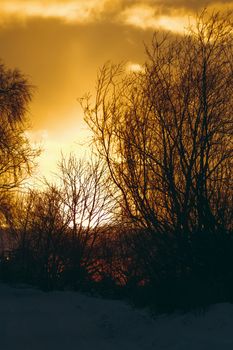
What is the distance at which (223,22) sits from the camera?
47.5 feet

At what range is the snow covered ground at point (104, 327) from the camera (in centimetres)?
1054

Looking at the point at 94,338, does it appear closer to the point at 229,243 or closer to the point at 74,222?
the point at 229,243

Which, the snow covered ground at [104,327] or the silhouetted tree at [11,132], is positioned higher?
the silhouetted tree at [11,132]

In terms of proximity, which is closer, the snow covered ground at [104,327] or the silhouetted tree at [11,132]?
the snow covered ground at [104,327]

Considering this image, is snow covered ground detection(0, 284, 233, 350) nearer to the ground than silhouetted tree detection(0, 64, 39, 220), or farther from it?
nearer to the ground

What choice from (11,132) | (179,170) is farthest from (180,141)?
(11,132)

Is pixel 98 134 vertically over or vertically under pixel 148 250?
over

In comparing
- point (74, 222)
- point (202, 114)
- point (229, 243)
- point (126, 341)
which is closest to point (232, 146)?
point (202, 114)

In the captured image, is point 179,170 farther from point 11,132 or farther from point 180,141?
point 11,132

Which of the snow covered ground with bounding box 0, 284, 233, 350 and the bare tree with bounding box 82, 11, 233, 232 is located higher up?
the bare tree with bounding box 82, 11, 233, 232

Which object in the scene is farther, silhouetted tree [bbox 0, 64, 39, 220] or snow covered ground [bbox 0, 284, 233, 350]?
silhouetted tree [bbox 0, 64, 39, 220]

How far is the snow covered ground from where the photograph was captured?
34.6 ft

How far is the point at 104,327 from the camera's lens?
13.0 m

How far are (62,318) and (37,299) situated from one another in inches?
118
